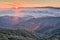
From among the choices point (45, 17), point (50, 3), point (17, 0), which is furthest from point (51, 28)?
point (17, 0)

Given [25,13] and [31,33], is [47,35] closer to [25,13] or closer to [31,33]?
[31,33]

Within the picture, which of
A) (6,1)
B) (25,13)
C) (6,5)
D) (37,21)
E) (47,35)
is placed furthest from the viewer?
(6,1)

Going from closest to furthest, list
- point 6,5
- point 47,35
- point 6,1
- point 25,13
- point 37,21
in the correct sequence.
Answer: point 47,35 < point 37,21 < point 25,13 < point 6,5 < point 6,1

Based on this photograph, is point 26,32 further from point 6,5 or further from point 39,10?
point 6,5

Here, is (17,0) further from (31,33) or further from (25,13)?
(31,33)

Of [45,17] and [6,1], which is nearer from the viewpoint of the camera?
[45,17]

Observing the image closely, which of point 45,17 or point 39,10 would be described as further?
point 39,10

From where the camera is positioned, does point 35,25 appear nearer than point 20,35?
No

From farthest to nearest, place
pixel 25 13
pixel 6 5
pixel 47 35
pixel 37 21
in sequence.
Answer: pixel 6 5 < pixel 25 13 < pixel 37 21 < pixel 47 35

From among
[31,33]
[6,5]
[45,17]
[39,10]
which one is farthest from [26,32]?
[6,5]
